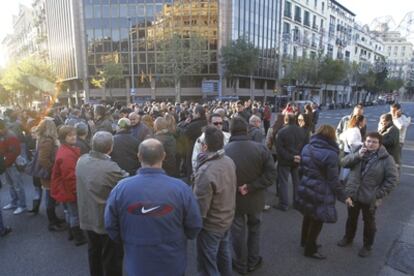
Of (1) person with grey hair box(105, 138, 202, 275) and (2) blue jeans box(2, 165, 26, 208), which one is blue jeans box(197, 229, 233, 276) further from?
(2) blue jeans box(2, 165, 26, 208)

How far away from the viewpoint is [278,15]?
157ft

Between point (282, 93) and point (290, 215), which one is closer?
point (290, 215)

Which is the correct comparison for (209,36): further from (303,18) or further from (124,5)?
(303,18)

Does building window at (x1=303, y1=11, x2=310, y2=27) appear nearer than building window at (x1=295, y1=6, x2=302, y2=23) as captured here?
No

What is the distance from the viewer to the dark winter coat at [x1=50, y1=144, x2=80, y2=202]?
384 cm

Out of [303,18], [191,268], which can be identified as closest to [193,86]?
[303,18]

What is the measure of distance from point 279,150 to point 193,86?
3831cm

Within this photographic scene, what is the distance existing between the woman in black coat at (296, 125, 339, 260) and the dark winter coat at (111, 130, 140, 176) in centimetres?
248

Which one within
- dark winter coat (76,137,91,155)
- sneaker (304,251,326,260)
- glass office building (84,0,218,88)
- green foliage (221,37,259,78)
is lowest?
sneaker (304,251,326,260)

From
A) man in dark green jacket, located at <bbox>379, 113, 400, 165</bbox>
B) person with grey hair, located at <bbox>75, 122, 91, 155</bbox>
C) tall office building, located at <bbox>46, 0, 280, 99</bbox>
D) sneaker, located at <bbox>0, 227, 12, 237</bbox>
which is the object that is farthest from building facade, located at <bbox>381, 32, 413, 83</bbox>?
sneaker, located at <bbox>0, 227, 12, 237</bbox>

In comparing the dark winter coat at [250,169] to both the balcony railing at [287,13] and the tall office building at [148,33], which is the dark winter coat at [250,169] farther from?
the balcony railing at [287,13]

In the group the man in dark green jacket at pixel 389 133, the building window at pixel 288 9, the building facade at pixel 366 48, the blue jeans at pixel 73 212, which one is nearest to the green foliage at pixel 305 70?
the building window at pixel 288 9

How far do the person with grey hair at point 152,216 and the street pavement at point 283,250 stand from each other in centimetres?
164

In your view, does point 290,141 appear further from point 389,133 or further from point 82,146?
point 82,146
